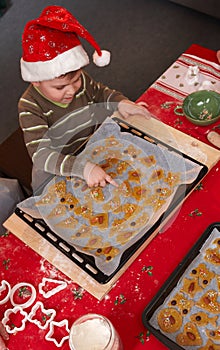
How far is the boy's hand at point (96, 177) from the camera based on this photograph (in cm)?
135

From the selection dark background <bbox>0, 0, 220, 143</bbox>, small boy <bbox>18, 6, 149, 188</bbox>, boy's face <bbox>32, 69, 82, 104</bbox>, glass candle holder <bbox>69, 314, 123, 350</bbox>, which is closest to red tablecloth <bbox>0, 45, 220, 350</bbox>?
glass candle holder <bbox>69, 314, 123, 350</bbox>

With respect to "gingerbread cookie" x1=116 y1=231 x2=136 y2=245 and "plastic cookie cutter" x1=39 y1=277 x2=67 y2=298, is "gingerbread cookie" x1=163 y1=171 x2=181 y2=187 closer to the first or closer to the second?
"gingerbread cookie" x1=116 y1=231 x2=136 y2=245

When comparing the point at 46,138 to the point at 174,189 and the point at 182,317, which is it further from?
the point at 182,317

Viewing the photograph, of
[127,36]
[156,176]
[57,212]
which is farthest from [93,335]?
[127,36]

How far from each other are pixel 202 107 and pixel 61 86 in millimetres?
452

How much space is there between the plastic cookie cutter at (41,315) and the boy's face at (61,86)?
613mm

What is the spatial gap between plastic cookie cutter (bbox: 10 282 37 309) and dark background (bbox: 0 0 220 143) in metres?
1.41

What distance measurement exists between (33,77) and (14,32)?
1864mm

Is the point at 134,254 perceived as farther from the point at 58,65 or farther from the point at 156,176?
the point at 58,65

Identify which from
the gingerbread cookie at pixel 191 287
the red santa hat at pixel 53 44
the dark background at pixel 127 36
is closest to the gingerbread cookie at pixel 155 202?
the gingerbread cookie at pixel 191 287

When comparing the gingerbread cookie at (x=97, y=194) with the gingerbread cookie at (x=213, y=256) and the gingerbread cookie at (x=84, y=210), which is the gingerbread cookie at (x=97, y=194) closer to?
the gingerbread cookie at (x=84, y=210)

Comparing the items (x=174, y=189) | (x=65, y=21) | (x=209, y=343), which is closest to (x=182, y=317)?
(x=209, y=343)

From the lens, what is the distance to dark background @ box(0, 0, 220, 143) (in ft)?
8.85

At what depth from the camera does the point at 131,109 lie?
1.55 metres
